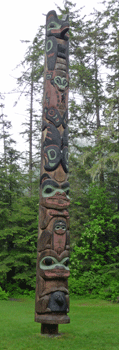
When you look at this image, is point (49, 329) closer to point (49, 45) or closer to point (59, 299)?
point (59, 299)

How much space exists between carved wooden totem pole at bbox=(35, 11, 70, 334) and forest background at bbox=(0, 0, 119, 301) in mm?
7857

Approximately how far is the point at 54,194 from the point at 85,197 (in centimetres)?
1228

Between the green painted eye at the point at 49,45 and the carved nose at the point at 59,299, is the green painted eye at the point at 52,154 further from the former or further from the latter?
the carved nose at the point at 59,299

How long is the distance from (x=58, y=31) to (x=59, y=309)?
5.55m

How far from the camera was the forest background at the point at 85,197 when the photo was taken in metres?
15.8

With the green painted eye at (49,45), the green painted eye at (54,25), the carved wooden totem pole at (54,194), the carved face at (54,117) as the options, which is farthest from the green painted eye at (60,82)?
the green painted eye at (54,25)

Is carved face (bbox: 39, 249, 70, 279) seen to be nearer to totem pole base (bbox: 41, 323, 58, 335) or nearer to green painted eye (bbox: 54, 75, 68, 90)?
totem pole base (bbox: 41, 323, 58, 335)

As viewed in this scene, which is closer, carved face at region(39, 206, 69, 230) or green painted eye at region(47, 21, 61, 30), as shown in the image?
carved face at region(39, 206, 69, 230)

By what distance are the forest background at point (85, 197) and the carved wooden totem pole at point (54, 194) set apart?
25.8 feet

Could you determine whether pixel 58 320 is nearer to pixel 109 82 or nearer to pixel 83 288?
pixel 83 288

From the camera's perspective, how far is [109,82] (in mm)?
21000

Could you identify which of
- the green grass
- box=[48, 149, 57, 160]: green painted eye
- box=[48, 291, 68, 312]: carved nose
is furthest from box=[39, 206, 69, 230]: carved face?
the green grass

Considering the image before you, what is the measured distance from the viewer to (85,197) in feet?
61.7

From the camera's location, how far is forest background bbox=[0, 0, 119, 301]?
15789 mm
